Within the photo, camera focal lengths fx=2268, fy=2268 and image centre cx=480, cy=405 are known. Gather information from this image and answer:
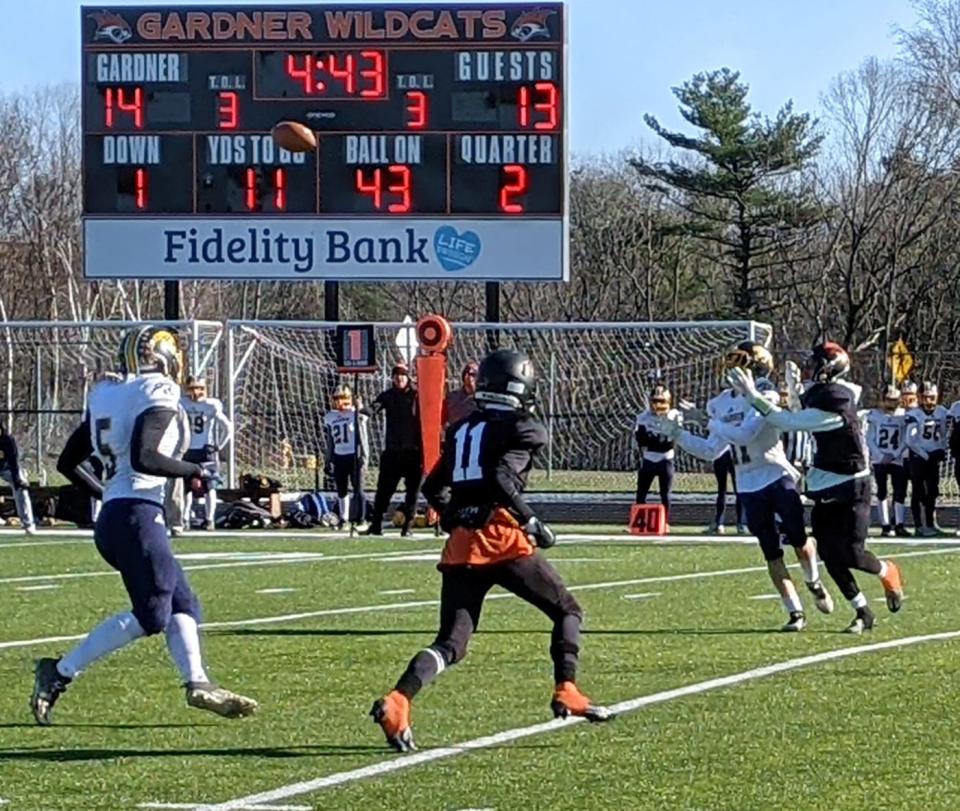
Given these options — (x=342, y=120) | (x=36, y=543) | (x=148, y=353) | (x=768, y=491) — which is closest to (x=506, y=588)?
(x=148, y=353)

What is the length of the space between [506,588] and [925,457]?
1664 centimetres

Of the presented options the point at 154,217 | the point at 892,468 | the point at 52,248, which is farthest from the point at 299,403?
the point at 52,248

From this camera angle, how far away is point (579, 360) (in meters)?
34.7

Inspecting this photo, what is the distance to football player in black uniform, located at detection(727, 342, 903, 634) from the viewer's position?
43.2 feet

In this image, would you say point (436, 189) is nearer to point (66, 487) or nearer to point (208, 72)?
point (208, 72)

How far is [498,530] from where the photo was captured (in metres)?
9.09

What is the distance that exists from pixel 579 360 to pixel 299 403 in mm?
4939

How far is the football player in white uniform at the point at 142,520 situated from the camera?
9414mm

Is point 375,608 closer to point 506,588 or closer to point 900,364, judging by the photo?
point 506,588

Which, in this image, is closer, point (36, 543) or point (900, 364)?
point (36, 543)

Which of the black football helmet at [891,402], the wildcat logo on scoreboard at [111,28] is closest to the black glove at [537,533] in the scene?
the black football helmet at [891,402]

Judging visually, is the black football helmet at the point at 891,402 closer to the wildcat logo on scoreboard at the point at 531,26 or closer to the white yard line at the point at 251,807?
the wildcat logo on scoreboard at the point at 531,26

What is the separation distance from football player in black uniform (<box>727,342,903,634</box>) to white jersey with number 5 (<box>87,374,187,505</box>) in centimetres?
453

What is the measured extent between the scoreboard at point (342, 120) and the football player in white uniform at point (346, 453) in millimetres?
2799
